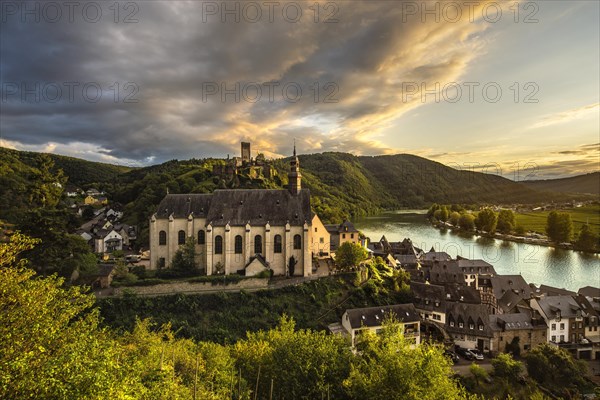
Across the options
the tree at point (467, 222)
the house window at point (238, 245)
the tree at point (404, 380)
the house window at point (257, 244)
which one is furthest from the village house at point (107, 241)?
the tree at point (467, 222)

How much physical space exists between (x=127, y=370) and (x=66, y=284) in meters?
29.5

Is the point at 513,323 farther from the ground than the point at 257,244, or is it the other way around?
the point at 257,244

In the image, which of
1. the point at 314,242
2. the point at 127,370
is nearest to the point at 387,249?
the point at 314,242

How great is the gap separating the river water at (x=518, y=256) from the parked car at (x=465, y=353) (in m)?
31.5

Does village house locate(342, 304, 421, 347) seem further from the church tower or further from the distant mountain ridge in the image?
the distant mountain ridge

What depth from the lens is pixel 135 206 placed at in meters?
74.8

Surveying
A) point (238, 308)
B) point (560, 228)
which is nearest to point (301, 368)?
point (238, 308)

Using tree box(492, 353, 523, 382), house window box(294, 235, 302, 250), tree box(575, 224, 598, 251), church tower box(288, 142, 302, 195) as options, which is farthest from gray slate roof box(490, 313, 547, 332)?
tree box(575, 224, 598, 251)

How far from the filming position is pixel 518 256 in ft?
246

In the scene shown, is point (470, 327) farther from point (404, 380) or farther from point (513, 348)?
point (404, 380)

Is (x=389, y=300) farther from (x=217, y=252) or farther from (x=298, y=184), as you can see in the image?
(x=217, y=252)

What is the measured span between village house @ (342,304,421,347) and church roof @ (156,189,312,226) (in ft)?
38.4

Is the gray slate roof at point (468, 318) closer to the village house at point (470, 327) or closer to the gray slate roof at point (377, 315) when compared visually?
the village house at point (470, 327)

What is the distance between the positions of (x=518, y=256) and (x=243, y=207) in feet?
225
